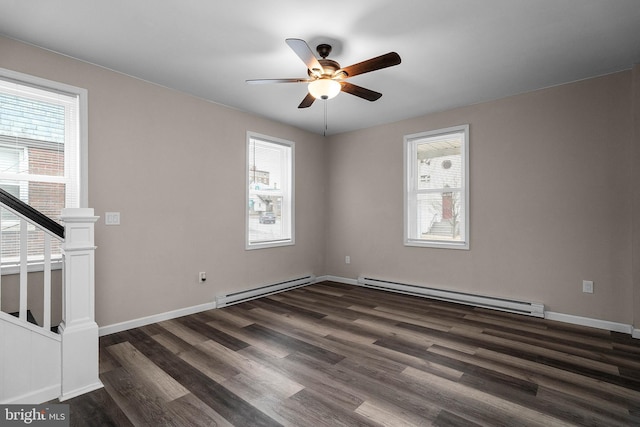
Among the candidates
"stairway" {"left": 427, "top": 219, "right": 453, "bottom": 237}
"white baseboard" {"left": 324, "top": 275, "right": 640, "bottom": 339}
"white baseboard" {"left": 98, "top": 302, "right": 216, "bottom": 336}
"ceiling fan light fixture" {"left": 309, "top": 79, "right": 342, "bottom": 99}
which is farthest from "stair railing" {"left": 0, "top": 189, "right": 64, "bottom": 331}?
"white baseboard" {"left": 324, "top": 275, "right": 640, "bottom": 339}

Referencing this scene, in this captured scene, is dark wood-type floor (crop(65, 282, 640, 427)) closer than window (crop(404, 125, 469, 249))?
Yes

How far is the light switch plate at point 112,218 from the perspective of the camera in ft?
10.1

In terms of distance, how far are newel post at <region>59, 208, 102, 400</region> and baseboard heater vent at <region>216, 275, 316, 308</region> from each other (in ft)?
6.03

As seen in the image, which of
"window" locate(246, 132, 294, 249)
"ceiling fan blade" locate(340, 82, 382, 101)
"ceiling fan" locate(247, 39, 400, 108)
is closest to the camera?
"ceiling fan" locate(247, 39, 400, 108)

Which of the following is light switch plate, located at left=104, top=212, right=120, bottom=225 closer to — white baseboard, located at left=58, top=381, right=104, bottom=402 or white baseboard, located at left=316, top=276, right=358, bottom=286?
white baseboard, located at left=58, top=381, right=104, bottom=402

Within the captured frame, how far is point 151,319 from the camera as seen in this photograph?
3389 millimetres

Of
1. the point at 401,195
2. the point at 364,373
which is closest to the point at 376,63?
the point at 364,373

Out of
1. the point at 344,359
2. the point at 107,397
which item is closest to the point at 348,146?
the point at 344,359

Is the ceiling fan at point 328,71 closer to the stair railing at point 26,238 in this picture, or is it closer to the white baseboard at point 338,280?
the stair railing at point 26,238

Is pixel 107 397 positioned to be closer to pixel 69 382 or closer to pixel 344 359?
pixel 69 382

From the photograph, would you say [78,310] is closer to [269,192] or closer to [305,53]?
[305,53]

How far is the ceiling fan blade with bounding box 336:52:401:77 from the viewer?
2226 millimetres

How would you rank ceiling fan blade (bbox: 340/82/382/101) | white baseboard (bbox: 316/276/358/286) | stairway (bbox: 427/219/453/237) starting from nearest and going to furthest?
ceiling fan blade (bbox: 340/82/382/101)
stairway (bbox: 427/219/453/237)
white baseboard (bbox: 316/276/358/286)

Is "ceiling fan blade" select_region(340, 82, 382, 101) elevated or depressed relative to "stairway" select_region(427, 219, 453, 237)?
elevated
